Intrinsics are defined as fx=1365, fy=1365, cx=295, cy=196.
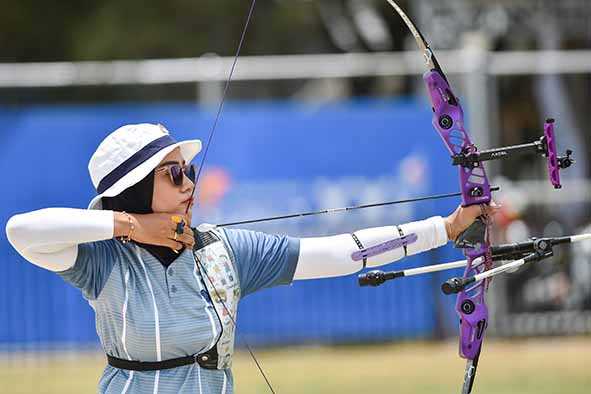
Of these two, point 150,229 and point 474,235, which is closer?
point 150,229

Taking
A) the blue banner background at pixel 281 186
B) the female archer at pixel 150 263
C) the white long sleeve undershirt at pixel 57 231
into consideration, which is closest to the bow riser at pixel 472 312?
the female archer at pixel 150 263

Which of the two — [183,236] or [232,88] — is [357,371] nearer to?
[232,88]

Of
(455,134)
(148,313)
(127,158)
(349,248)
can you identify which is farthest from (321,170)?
(148,313)

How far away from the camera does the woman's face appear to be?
4.14 m

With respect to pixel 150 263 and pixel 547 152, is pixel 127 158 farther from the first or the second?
pixel 547 152

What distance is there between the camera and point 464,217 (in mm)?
4395

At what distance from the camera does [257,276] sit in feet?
14.0

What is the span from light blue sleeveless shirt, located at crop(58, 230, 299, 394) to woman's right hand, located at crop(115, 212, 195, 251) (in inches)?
4.8

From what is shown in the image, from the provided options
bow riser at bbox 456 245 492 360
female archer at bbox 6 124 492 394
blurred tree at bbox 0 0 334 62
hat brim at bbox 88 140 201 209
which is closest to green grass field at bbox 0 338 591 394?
bow riser at bbox 456 245 492 360

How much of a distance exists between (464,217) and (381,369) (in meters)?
5.82

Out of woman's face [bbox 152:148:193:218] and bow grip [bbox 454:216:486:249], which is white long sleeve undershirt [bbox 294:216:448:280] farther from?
woman's face [bbox 152:148:193:218]

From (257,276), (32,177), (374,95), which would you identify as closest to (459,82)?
(374,95)

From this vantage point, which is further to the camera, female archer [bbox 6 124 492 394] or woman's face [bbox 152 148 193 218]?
woman's face [bbox 152 148 193 218]

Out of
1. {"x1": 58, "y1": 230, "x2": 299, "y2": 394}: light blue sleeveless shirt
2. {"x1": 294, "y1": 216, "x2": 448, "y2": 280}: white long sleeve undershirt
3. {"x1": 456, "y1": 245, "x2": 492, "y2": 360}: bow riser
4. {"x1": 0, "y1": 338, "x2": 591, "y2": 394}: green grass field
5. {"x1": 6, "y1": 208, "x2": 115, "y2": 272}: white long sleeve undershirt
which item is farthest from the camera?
{"x1": 0, "y1": 338, "x2": 591, "y2": 394}: green grass field
